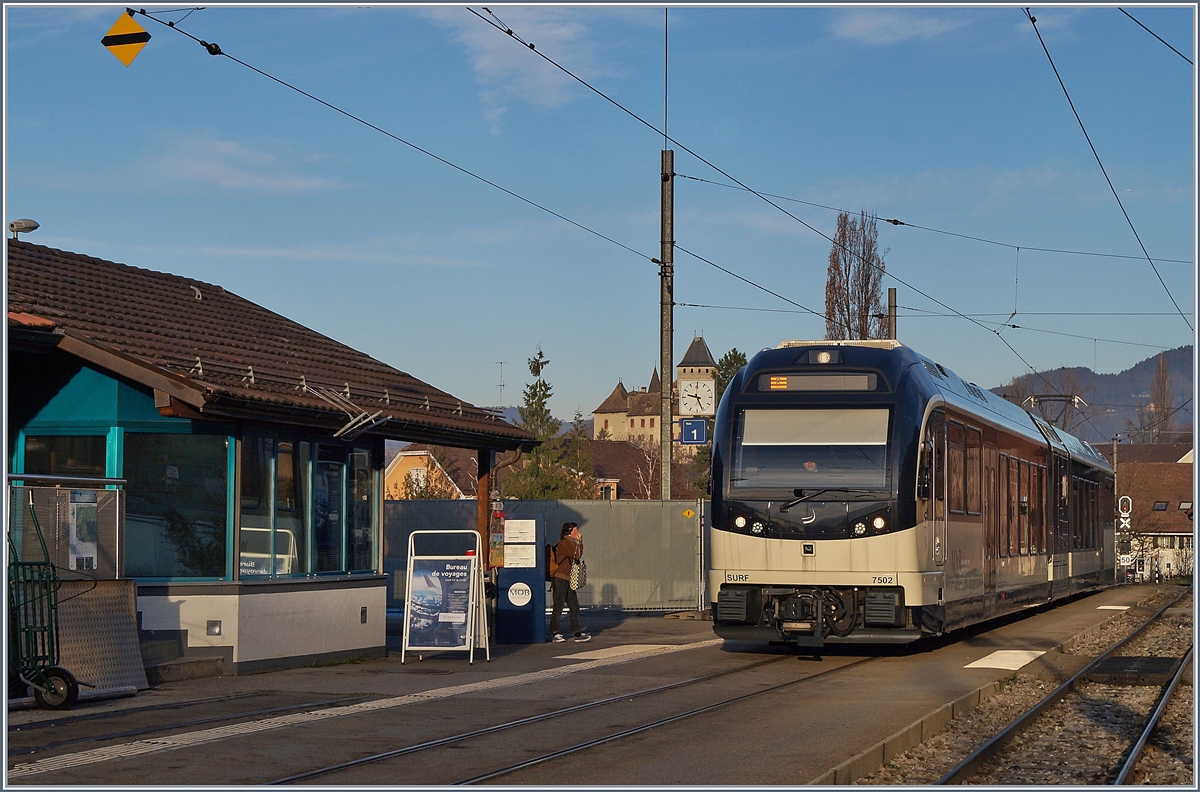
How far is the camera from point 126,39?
498 inches

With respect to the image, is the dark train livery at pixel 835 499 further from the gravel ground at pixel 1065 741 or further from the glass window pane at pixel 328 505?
the glass window pane at pixel 328 505

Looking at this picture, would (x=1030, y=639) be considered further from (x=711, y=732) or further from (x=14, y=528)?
(x=14, y=528)

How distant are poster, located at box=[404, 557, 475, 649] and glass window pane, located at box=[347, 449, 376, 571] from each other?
87cm

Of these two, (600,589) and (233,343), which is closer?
(233,343)

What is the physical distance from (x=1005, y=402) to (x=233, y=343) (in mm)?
11675

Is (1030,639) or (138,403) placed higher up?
(138,403)

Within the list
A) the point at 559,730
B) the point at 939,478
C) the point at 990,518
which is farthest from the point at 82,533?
the point at 990,518

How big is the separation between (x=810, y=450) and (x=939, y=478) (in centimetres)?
170

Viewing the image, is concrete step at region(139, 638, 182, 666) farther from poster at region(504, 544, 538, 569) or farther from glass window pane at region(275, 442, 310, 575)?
poster at region(504, 544, 538, 569)

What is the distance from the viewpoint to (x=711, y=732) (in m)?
10.7

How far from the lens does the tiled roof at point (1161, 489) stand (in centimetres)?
9147

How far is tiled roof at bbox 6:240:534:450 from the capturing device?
14000 millimetres

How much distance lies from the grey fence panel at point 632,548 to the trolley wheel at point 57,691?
15.3m

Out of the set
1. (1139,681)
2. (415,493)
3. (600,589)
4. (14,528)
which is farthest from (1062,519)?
(415,493)
